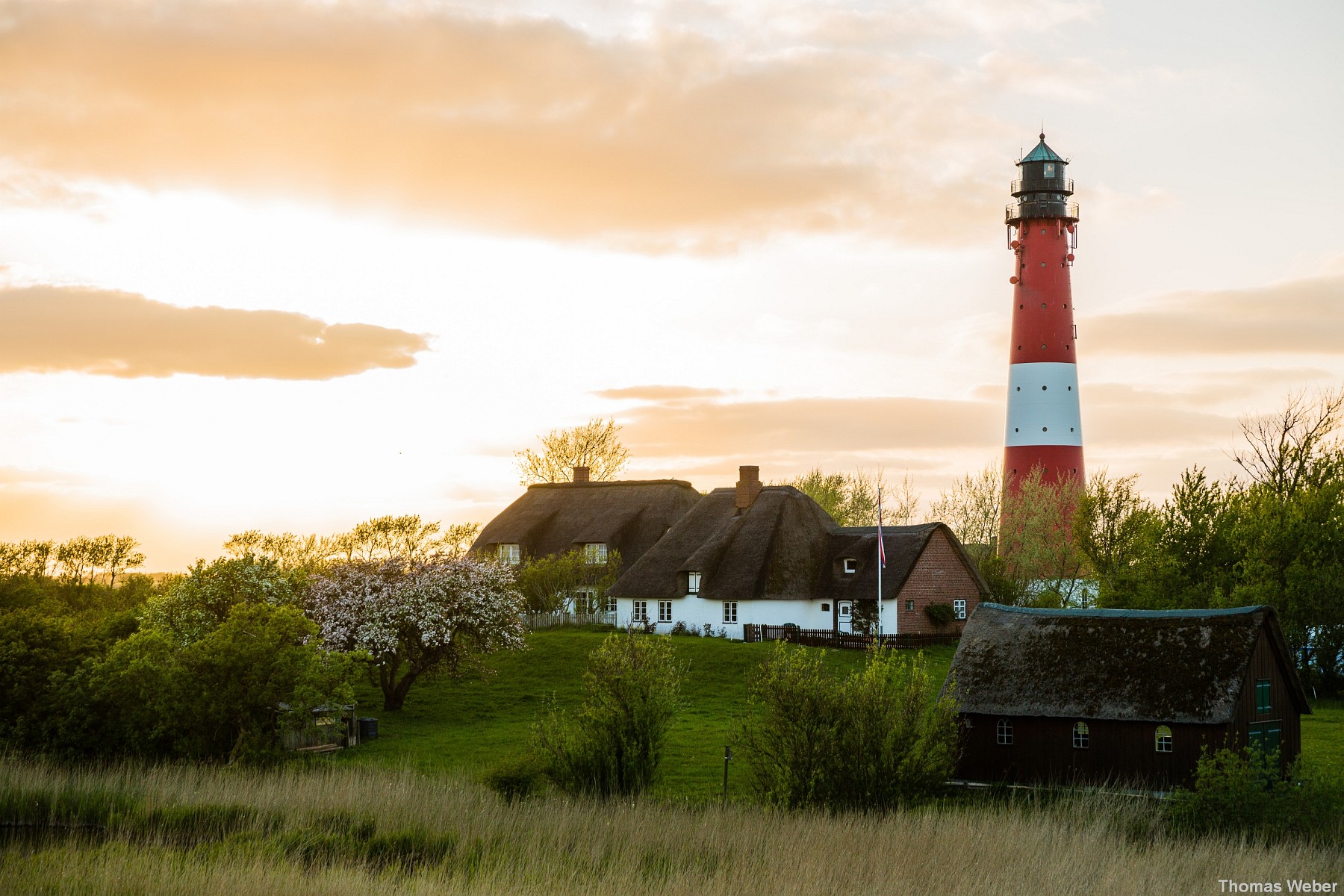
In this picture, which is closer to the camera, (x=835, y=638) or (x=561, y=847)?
(x=561, y=847)

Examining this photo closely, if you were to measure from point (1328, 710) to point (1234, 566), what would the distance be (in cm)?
647

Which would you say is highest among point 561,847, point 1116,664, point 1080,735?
point 1116,664

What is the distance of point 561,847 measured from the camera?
1834 centimetres

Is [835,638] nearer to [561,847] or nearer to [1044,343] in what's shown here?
[1044,343]

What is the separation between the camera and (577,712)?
23125 millimetres

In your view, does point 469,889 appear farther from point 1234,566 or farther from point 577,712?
point 1234,566

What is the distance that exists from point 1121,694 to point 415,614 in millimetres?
18880

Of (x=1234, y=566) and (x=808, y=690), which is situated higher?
(x=1234, y=566)

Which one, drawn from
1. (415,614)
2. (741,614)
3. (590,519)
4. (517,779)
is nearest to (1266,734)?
(517,779)

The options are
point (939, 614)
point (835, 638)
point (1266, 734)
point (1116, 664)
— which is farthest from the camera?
point (939, 614)

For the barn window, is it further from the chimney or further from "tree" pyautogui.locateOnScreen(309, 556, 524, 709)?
the chimney

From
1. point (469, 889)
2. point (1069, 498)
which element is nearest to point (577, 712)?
point (469, 889)

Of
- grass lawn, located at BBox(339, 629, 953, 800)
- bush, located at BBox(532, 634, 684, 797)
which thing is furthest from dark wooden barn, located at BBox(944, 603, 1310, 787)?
Result: bush, located at BBox(532, 634, 684, 797)

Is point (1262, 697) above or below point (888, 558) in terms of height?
below
